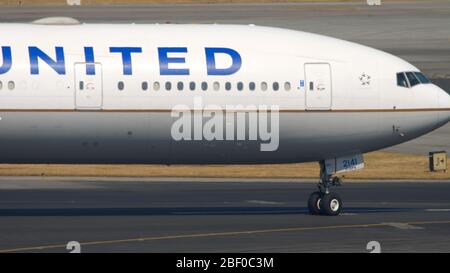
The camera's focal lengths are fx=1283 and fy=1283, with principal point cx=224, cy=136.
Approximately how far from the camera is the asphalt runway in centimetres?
3366

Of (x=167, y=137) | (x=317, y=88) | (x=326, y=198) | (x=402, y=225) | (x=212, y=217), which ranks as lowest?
(x=402, y=225)

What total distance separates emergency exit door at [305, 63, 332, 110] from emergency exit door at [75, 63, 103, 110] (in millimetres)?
6322

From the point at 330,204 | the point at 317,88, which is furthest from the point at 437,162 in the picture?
the point at 317,88

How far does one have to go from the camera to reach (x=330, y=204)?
4006cm

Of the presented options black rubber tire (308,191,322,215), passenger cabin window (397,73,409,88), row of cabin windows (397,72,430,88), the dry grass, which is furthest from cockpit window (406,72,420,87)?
the dry grass

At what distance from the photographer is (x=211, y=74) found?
126 feet

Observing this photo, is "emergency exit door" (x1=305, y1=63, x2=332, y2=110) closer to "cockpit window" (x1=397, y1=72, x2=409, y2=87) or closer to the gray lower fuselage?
the gray lower fuselage

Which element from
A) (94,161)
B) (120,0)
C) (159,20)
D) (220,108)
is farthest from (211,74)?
(120,0)

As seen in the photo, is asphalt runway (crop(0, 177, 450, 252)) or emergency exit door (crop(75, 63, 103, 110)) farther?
emergency exit door (crop(75, 63, 103, 110))

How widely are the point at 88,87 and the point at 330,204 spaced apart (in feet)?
27.7

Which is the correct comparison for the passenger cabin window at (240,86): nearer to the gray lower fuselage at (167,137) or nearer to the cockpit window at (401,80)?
the gray lower fuselage at (167,137)

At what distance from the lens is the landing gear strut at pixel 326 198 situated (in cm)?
4009

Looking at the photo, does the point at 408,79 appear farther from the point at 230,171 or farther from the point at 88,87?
the point at 230,171

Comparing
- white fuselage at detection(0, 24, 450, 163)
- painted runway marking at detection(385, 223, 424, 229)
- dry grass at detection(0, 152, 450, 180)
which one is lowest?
painted runway marking at detection(385, 223, 424, 229)
